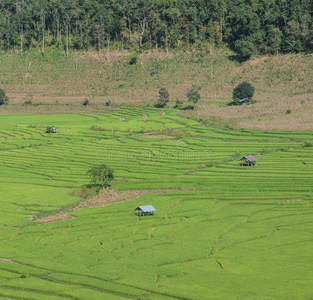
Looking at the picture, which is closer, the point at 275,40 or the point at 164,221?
the point at 164,221

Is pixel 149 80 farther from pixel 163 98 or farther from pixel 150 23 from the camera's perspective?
pixel 150 23

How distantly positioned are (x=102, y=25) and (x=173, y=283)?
16015cm

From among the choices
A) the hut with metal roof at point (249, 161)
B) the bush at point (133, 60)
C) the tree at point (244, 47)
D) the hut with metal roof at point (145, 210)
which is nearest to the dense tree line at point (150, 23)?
the tree at point (244, 47)

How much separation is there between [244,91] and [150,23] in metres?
60.0

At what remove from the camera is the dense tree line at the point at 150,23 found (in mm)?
184250

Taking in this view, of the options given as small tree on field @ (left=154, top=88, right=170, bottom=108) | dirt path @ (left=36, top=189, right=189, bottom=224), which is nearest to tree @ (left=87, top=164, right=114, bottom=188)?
dirt path @ (left=36, top=189, right=189, bottom=224)

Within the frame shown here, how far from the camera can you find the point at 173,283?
41.1 metres

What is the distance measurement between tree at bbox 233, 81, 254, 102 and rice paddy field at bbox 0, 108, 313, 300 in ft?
113

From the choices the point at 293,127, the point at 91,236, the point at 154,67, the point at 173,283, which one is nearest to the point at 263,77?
the point at 154,67

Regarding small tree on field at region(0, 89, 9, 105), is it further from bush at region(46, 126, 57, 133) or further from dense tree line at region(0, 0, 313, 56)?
bush at region(46, 126, 57, 133)

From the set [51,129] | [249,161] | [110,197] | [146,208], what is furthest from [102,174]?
[51,129]

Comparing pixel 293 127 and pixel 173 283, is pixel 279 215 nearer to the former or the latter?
pixel 173 283

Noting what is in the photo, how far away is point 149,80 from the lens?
559 feet

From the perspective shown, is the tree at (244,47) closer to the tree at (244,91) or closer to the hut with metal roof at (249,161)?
the tree at (244,91)
